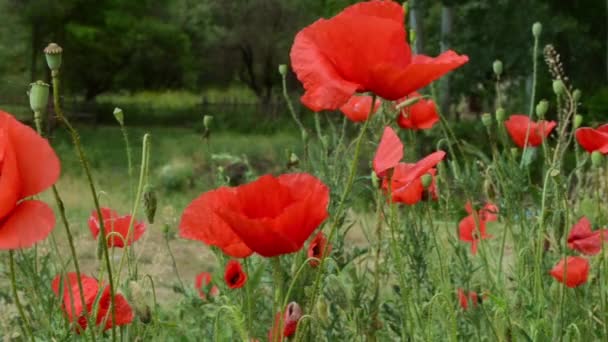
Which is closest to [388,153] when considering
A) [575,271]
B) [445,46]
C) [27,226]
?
[27,226]

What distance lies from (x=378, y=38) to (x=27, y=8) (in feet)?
64.3

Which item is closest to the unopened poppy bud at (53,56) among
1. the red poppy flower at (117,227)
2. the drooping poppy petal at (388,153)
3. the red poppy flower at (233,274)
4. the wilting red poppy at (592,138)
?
the drooping poppy petal at (388,153)

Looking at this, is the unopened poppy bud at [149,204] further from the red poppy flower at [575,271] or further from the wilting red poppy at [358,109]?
the wilting red poppy at [358,109]

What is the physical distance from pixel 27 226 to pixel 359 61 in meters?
0.36

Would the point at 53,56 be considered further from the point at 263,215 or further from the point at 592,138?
the point at 592,138

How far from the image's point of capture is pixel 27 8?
64.4ft

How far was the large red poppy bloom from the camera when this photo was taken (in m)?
0.96

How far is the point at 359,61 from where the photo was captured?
98 cm

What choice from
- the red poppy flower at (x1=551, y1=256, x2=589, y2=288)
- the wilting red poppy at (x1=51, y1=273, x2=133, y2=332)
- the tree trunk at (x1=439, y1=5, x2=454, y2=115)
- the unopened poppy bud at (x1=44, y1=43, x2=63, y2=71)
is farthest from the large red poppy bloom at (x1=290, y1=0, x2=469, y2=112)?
the tree trunk at (x1=439, y1=5, x2=454, y2=115)

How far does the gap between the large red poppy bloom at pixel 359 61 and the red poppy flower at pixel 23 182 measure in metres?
0.29

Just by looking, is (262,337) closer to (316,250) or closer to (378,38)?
(316,250)

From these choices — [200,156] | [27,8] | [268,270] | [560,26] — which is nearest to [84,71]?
[27,8]

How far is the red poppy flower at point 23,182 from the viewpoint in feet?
2.60

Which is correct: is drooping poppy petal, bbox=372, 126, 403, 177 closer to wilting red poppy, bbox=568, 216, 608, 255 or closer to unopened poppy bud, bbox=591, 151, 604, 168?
unopened poppy bud, bbox=591, 151, 604, 168
